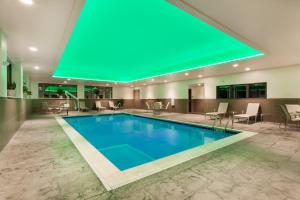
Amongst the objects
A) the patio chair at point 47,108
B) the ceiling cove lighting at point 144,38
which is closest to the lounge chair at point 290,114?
the ceiling cove lighting at point 144,38

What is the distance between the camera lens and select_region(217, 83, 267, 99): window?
721cm

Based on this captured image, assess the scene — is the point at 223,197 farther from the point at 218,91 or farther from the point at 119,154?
the point at 218,91

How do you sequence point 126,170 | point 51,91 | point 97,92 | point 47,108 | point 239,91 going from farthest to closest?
point 97,92, point 51,91, point 47,108, point 239,91, point 126,170

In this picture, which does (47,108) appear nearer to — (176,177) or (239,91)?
(176,177)

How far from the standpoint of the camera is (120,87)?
15945mm

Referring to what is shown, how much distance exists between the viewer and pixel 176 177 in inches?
79.6

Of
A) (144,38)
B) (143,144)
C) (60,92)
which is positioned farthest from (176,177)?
(60,92)

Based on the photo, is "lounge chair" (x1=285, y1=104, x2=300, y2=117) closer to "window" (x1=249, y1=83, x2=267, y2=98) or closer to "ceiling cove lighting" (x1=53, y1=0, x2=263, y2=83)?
"window" (x1=249, y1=83, x2=267, y2=98)

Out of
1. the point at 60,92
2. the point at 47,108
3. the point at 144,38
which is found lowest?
the point at 47,108

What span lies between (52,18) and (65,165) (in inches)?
106

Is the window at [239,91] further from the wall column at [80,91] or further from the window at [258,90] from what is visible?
the wall column at [80,91]

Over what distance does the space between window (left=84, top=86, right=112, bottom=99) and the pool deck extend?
12.0m

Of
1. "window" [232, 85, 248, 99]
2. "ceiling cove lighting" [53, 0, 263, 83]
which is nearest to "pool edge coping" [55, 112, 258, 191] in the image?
"ceiling cove lighting" [53, 0, 263, 83]

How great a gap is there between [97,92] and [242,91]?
1207 centimetres
